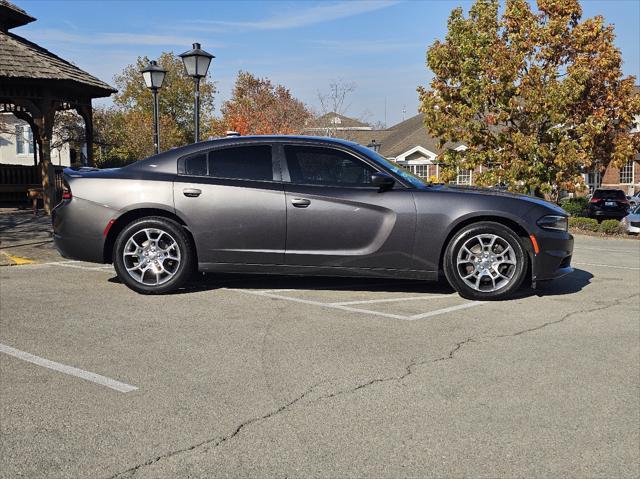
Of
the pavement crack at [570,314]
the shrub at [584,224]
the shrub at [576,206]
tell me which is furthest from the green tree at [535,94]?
the pavement crack at [570,314]

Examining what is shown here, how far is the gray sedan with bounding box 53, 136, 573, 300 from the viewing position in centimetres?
648

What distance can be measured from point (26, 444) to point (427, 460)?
1.95 m

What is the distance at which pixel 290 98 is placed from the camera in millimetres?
46312

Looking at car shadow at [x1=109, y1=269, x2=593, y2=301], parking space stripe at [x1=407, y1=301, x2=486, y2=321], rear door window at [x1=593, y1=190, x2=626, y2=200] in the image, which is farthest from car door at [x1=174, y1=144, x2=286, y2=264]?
rear door window at [x1=593, y1=190, x2=626, y2=200]

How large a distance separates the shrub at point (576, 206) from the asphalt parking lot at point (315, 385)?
61.9 feet

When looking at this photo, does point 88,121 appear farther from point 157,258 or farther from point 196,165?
point 157,258

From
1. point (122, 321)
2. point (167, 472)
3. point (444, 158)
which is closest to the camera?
point (167, 472)

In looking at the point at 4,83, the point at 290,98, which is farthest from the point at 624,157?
the point at 290,98

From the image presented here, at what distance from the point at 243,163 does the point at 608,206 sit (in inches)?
905

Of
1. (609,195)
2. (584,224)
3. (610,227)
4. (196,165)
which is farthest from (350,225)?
(609,195)

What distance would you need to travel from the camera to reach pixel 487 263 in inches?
257

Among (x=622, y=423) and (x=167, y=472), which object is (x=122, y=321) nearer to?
(x=167, y=472)

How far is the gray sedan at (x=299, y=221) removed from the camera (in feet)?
21.3

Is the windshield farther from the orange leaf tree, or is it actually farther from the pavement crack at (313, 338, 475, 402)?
the orange leaf tree
